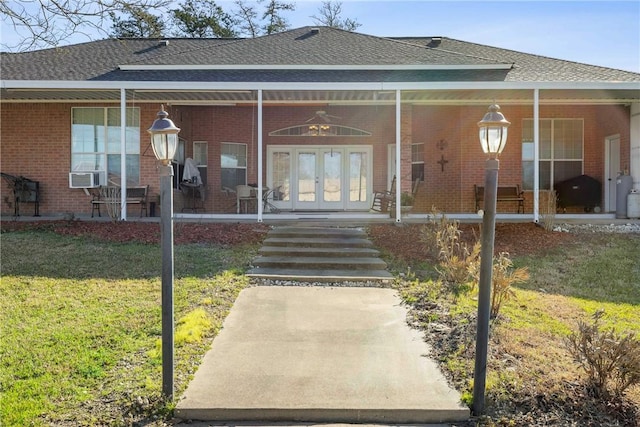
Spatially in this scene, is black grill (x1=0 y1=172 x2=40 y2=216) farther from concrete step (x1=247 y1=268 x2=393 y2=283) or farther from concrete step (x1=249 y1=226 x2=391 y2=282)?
concrete step (x1=247 y1=268 x2=393 y2=283)

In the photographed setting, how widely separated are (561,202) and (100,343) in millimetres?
12086

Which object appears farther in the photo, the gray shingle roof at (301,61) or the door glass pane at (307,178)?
the door glass pane at (307,178)

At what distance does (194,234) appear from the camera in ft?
A: 30.3

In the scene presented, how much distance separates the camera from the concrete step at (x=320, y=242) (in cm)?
846

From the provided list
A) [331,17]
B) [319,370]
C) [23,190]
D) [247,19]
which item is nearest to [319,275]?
[319,370]

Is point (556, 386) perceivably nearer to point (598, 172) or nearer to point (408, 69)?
point (408, 69)

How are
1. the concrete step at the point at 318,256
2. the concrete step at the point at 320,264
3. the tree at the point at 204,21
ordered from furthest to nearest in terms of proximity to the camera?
1. the tree at the point at 204,21
2. the concrete step at the point at 320,264
3. the concrete step at the point at 318,256

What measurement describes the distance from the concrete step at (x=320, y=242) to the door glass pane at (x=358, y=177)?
18.2 ft

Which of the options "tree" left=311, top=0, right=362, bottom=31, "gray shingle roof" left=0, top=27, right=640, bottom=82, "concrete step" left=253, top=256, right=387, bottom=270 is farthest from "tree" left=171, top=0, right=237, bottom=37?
"concrete step" left=253, top=256, right=387, bottom=270

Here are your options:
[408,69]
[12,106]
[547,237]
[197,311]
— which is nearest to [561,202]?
[547,237]

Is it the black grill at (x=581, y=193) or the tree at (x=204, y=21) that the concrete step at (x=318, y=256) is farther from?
the tree at (x=204, y=21)

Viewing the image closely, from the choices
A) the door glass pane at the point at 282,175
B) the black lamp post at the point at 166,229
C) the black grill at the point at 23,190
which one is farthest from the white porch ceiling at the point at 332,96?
the black lamp post at the point at 166,229

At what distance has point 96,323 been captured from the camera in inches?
198

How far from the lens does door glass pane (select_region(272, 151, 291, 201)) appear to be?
1425 centimetres
